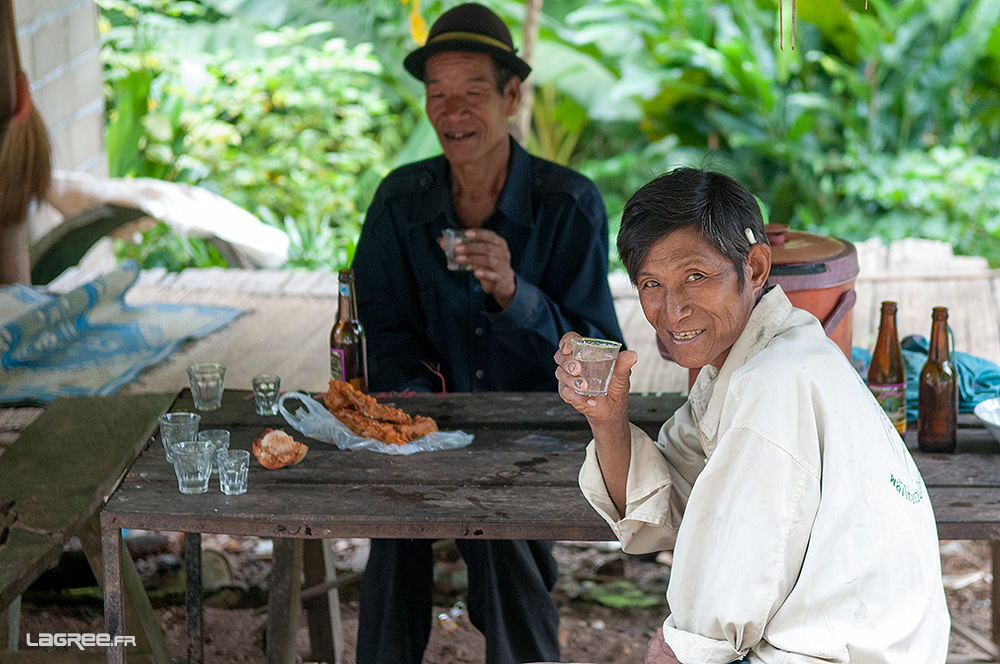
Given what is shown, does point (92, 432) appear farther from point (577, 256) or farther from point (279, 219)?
point (279, 219)

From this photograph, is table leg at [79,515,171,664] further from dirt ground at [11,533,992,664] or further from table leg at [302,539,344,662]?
dirt ground at [11,533,992,664]

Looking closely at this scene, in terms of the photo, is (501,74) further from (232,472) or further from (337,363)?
(232,472)

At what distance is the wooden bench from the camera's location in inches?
97.3

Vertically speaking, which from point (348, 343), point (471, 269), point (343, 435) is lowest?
point (343, 435)

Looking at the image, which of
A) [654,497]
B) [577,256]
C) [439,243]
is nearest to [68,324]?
[439,243]

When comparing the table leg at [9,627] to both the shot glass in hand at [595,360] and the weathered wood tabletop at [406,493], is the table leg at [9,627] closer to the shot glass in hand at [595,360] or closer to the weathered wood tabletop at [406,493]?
the weathered wood tabletop at [406,493]

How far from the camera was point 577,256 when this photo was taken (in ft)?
10.6

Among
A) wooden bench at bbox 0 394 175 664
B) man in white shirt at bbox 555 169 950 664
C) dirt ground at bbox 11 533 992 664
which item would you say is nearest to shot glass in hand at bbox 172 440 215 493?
wooden bench at bbox 0 394 175 664

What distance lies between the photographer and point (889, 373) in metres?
2.56

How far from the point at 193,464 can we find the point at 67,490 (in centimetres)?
63

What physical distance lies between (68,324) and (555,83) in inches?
190

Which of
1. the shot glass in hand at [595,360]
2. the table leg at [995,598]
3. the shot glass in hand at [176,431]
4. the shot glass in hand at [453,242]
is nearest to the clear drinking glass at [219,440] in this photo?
the shot glass in hand at [176,431]

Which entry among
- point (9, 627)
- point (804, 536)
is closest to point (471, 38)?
point (804, 536)

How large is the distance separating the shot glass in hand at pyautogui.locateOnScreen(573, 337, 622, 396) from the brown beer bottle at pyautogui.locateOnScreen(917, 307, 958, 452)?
91cm
